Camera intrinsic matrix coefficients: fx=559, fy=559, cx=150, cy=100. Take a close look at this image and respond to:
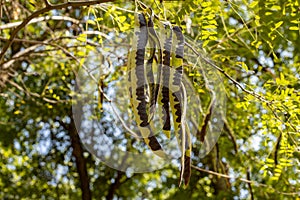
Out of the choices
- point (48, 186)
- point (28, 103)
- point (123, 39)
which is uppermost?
point (123, 39)

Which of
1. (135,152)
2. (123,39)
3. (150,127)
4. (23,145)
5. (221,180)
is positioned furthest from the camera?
(23,145)

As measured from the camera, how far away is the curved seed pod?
3.49 feet

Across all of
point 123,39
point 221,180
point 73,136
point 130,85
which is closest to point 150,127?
point 130,85

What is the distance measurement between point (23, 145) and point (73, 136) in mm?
489

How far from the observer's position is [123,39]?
9.39 feet

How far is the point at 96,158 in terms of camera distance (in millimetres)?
5637

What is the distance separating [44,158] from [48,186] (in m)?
0.28

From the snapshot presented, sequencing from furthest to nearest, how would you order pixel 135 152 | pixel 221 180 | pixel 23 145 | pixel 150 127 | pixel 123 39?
pixel 23 145
pixel 135 152
pixel 221 180
pixel 123 39
pixel 150 127

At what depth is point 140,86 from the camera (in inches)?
42.4

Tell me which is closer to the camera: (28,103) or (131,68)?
(131,68)

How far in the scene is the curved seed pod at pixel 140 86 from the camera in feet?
3.49

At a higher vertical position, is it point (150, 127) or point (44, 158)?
point (150, 127)

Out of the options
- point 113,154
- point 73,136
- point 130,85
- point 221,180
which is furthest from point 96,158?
point 130,85

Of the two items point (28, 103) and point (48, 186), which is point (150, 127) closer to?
point (28, 103)
